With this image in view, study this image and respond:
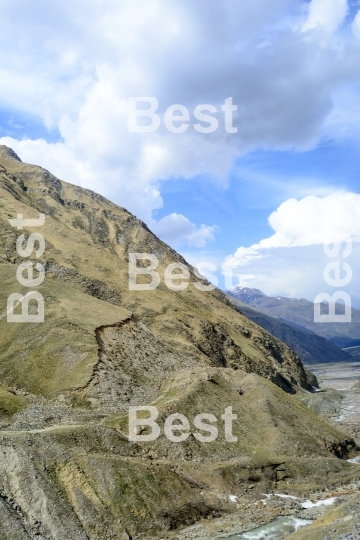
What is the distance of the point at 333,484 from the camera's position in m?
45.6

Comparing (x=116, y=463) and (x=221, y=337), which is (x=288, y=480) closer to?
(x=116, y=463)

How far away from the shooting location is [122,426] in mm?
45781

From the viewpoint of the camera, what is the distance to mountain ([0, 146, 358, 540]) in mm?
34500

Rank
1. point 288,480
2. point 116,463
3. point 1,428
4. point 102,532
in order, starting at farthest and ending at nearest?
1. point 288,480
2. point 1,428
3. point 116,463
4. point 102,532

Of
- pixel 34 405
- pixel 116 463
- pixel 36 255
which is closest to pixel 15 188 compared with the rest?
pixel 36 255

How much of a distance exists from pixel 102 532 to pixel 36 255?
76681mm
